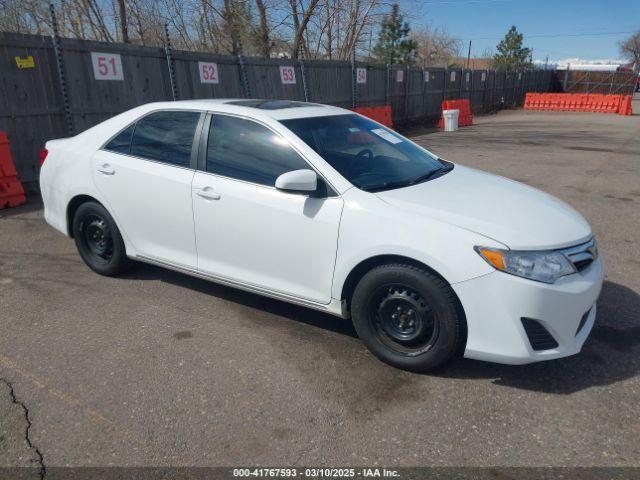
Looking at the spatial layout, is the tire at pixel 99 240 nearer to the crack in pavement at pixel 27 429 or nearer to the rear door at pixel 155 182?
the rear door at pixel 155 182

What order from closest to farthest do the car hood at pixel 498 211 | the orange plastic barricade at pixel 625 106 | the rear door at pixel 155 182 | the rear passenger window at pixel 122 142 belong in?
1. the car hood at pixel 498 211
2. the rear door at pixel 155 182
3. the rear passenger window at pixel 122 142
4. the orange plastic barricade at pixel 625 106

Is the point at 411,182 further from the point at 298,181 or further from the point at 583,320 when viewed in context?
the point at 583,320

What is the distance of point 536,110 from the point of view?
31.3 metres

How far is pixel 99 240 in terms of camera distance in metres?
4.56

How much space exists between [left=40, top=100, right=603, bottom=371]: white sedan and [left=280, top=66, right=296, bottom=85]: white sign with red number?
9154mm

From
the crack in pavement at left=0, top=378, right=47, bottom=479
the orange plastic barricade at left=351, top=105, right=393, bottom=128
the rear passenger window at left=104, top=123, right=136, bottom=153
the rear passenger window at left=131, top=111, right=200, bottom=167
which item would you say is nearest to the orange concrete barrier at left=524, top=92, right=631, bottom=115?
the orange plastic barricade at left=351, top=105, right=393, bottom=128

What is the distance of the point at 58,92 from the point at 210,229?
20.8 ft

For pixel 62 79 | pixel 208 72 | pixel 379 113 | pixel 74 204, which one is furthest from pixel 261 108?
pixel 379 113

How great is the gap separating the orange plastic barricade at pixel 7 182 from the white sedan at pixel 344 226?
3182mm

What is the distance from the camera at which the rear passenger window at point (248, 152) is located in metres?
3.48

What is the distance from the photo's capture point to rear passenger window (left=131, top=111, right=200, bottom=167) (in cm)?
393

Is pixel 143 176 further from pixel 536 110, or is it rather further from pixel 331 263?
pixel 536 110

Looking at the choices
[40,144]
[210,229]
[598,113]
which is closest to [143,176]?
[210,229]

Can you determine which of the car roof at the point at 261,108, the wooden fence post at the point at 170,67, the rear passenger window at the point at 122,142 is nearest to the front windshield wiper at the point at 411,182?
the car roof at the point at 261,108
